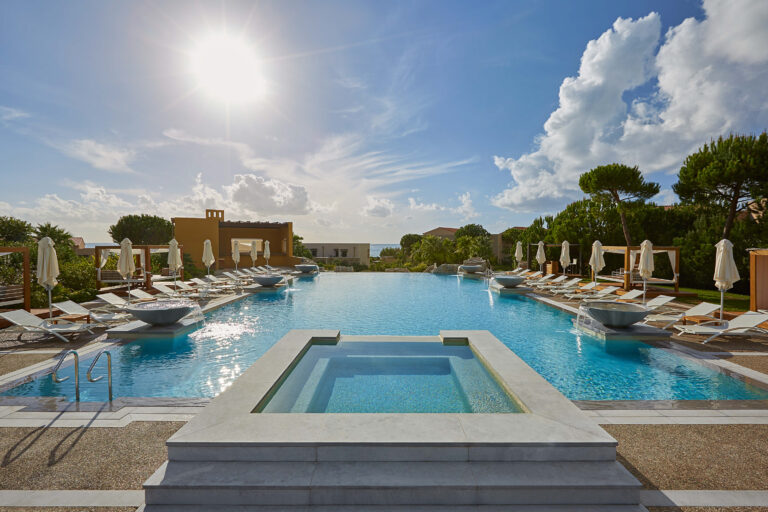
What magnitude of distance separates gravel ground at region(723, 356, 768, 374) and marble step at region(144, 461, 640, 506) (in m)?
4.93

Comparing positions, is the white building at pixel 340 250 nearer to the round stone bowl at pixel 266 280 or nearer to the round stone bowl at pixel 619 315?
the round stone bowl at pixel 266 280

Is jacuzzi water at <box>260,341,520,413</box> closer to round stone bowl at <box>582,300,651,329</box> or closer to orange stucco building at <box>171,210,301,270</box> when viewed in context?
round stone bowl at <box>582,300,651,329</box>

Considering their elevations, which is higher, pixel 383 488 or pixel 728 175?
pixel 728 175

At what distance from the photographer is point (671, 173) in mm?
17391

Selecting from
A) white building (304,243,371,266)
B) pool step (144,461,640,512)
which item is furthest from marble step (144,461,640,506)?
white building (304,243,371,266)

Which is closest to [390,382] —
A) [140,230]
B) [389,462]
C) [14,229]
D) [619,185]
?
[389,462]

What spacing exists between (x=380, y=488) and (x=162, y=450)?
212 centimetres

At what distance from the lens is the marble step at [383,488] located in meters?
2.58

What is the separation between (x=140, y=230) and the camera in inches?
1523

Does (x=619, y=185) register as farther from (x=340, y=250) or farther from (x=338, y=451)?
(x=340, y=250)

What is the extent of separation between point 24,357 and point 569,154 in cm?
2224

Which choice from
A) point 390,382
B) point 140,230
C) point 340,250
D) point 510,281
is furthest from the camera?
point 340,250

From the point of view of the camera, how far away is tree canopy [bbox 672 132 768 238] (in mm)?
13758

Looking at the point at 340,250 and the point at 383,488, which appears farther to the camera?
the point at 340,250
